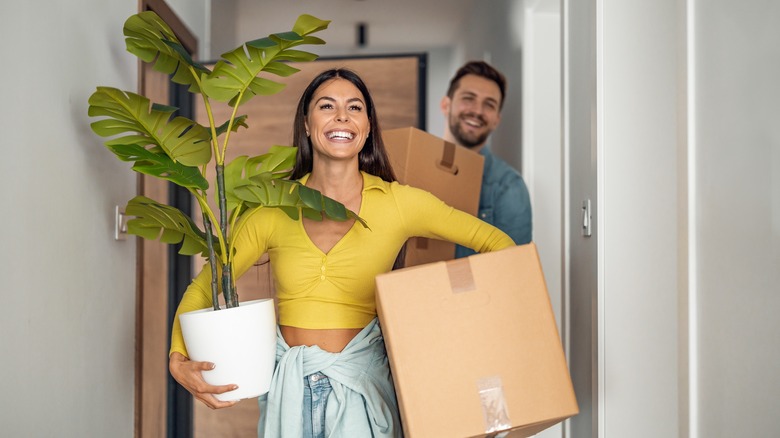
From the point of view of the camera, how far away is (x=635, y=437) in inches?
70.1

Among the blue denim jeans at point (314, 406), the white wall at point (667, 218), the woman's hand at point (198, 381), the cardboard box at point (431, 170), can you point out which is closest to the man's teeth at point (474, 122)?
the cardboard box at point (431, 170)

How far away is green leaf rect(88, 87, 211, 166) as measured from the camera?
1542 millimetres

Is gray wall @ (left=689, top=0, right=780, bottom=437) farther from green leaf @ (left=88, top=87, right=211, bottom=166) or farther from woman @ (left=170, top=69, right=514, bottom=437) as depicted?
green leaf @ (left=88, top=87, right=211, bottom=166)

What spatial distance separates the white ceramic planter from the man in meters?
1.21

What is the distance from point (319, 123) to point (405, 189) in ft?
0.83

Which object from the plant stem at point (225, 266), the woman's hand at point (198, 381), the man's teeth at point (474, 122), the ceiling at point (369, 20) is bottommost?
the woman's hand at point (198, 381)

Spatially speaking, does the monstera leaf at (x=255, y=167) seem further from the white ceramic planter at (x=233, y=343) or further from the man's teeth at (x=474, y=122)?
the man's teeth at (x=474, y=122)

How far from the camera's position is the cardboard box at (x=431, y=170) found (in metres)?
2.06

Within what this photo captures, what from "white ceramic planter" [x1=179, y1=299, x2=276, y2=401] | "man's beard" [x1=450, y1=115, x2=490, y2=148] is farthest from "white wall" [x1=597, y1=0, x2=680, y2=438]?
"man's beard" [x1=450, y1=115, x2=490, y2=148]

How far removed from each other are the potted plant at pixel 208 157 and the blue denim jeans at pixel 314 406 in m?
0.12

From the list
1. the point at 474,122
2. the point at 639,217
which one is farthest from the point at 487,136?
the point at 639,217

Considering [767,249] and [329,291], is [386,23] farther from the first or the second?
[767,249]

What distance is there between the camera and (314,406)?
1550mm

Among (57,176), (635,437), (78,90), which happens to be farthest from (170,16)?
(635,437)
